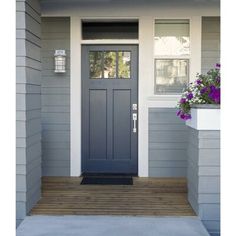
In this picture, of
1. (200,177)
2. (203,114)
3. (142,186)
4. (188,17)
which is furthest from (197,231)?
(188,17)

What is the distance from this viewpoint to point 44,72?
20.2 feet

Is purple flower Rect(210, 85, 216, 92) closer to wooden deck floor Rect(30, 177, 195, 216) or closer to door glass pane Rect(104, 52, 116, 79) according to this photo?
wooden deck floor Rect(30, 177, 195, 216)

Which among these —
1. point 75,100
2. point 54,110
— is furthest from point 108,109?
point 54,110

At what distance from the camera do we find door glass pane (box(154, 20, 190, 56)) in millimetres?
6133

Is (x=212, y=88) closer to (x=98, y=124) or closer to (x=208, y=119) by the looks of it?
(x=208, y=119)

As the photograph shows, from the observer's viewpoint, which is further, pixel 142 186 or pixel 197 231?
pixel 142 186

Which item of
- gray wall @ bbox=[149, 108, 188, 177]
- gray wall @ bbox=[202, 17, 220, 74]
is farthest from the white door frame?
gray wall @ bbox=[202, 17, 220, 74]

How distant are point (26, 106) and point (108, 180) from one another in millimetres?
2083

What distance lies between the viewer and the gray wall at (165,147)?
6145 mm

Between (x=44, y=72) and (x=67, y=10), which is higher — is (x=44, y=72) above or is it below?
below

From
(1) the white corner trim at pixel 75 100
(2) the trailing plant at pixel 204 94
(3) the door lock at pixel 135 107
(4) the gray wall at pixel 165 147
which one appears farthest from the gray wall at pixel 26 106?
(4) the gray wall at pixel 165 147
